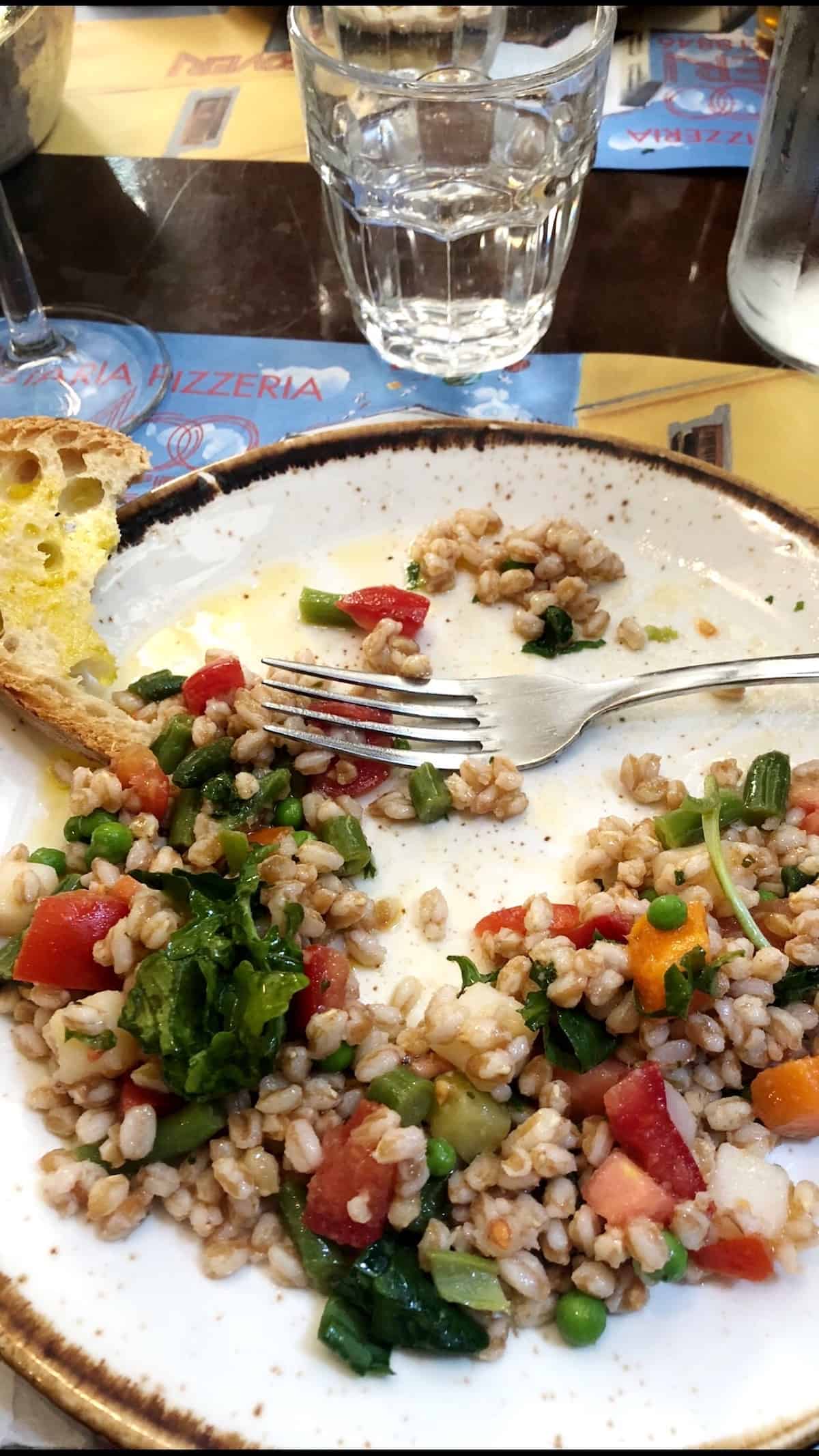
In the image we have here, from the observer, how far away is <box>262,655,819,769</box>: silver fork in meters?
1.83

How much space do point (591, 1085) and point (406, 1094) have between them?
0.82 feet

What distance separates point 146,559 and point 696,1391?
63.2 inches

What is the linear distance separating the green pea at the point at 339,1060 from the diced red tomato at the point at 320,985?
54mm

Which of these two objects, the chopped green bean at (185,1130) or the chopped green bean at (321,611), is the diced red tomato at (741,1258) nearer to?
the chopped green bean at (185,1130)

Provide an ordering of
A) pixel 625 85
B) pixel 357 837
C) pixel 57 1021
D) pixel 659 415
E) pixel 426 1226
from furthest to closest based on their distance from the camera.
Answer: pixel 625 85
pixel 659 415
pixel 357 837
pixel 57 1021
pixel 426 1226

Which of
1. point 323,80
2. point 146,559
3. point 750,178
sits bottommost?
point 146,559

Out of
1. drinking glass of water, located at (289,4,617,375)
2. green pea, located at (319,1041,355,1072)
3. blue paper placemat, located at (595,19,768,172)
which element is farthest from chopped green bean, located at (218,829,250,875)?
blue paper placemat, located at (595,19,768,172)

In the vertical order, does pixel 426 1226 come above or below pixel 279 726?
below

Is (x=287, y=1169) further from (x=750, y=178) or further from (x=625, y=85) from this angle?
(x=625, y=85)

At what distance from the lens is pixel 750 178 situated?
8.52ft

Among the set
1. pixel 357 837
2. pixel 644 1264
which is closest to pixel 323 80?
pixel 357 837

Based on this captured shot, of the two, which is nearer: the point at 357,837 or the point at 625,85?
the point at 357,837

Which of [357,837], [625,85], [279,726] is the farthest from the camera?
[625,85]

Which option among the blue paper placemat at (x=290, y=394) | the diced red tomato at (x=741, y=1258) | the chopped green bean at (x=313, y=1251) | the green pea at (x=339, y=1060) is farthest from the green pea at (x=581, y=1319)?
the blue paper placemat at (x=290, y=394)
